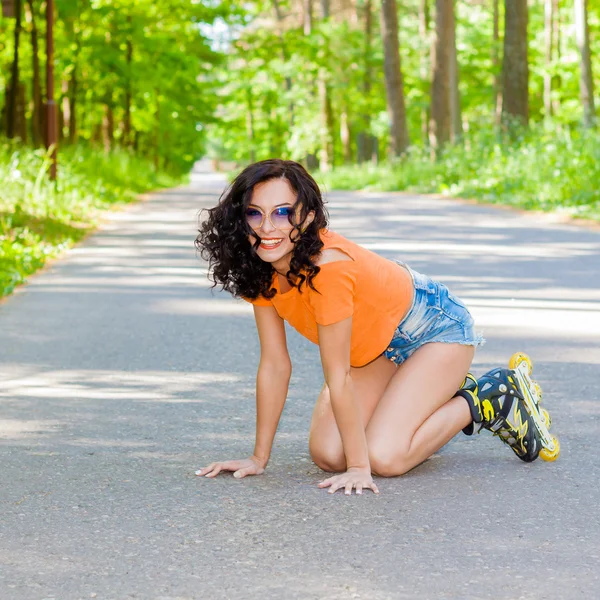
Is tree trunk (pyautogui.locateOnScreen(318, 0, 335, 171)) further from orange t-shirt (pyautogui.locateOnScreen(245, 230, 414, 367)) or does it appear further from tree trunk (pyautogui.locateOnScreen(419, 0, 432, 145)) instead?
orange t-shirt (pyautogui.locateOnScreen(245, 230, 414, 367))

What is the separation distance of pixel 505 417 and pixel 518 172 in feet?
59.5

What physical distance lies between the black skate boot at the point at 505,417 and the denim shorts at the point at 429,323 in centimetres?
22

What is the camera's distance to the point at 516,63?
25.4 metres

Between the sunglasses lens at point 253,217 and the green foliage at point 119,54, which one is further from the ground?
the green foliage at point 119,54

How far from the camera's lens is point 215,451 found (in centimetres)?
500

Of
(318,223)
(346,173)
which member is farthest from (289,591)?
(346,173)

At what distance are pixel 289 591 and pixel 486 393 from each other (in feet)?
5.94

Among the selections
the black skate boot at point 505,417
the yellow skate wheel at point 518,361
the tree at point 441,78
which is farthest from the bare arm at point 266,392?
the tree at point 441,78

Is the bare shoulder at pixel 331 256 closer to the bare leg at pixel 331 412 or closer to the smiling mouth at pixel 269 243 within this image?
the smiling mouth at pixel 269 243

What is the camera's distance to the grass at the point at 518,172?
18766 millimetres

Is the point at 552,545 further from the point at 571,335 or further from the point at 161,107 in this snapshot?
the point at 161,107

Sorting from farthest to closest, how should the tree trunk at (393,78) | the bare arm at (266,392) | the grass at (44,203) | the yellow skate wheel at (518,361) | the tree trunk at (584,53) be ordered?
the tree trunk at (393,78), the tree trunk at (584,53), the grass at (44,203), the yellow skate wheel at (518,361), the bare arm at (266,392)

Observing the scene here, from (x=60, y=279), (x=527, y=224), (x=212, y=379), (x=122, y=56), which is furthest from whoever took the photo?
(x=122, y=56)

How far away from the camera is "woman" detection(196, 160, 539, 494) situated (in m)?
4.22
